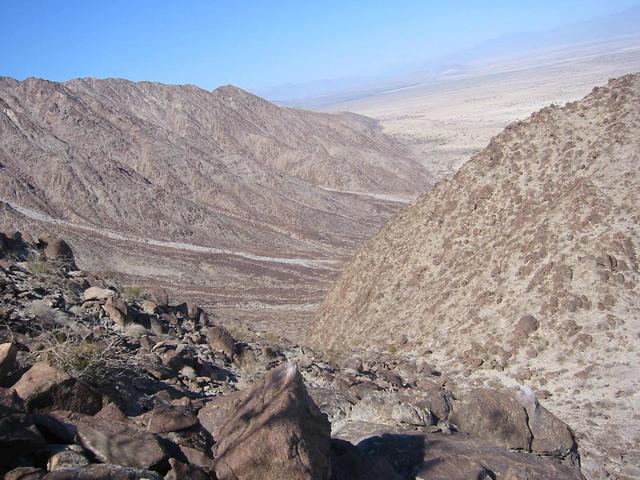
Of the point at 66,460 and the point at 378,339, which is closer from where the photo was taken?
the point at 66,460

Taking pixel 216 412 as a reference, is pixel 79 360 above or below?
above

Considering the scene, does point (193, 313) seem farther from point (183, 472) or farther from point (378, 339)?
point (183, 472)

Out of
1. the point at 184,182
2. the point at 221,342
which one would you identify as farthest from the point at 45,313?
the point at 184,182

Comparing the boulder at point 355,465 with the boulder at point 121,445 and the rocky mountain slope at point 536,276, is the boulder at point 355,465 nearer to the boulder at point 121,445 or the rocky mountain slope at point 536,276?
the boulder at point 121,445

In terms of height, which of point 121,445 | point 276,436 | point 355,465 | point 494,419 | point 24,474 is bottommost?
point 494,419

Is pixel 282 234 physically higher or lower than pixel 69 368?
lower

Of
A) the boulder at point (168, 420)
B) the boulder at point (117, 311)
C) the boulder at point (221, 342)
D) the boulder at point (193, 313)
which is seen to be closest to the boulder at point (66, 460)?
the boulder at point (168, 420)

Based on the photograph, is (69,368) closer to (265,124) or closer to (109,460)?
(109,460)

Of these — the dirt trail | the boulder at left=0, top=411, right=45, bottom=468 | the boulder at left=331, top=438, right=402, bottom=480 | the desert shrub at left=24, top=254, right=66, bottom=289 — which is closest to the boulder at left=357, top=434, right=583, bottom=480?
the boulder at left=331, top=438, right=402, bottom=480

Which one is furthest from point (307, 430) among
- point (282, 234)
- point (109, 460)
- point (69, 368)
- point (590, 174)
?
point (282, 234)
